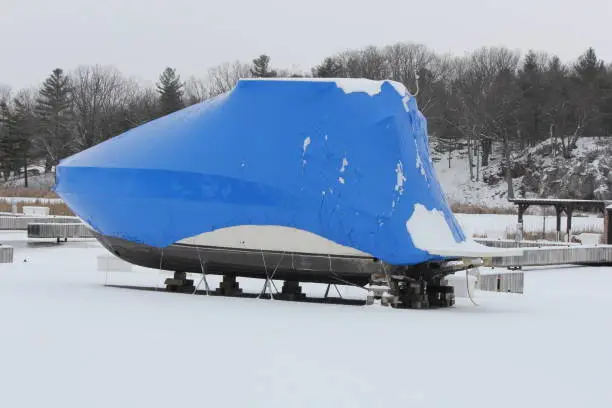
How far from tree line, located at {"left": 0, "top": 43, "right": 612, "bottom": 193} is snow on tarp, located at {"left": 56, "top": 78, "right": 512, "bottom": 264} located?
60849mm

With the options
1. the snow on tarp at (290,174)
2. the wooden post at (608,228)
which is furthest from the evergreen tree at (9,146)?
the snow on tarp at (290,174)

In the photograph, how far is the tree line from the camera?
268ft

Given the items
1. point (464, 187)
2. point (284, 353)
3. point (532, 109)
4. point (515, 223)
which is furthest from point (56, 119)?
point (284, 353)

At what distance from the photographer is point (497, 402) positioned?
8.95 metres

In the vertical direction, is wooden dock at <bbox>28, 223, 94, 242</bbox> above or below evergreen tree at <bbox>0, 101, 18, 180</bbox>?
below

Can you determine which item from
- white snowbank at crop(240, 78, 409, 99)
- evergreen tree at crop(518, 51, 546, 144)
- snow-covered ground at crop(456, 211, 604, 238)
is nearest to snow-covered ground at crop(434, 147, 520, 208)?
evergreen tree at crop(518, 51, 546, 144)

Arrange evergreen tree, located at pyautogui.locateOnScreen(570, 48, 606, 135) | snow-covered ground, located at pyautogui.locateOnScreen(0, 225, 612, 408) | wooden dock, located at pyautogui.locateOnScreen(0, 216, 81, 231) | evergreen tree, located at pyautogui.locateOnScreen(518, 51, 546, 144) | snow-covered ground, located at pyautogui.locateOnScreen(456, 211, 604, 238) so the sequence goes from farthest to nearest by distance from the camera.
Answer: evergreen tree, located at pyautogui.locateOnScreen(518, 51, 546, 144) → evergreen tree, located at pyautogui.locateOnScreen(570, 48, 606, 135) → snow-covered ground, located at pyautogui.locateOnScreen(456, 211, 604, 238) → wooden dock, located at pyautogui.locateOnScreen(0, 216, 81, 231) → snow-covered ground, located at pyautogui.locateOnScreen(0, 225, 612, 408)

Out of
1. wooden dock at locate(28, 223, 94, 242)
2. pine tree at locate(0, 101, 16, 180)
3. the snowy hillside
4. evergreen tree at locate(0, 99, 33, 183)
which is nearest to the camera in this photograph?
wooden dock at locate(28, 223, 94, 242)

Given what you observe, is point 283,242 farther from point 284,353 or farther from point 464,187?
point 464,187

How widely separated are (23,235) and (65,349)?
108ft

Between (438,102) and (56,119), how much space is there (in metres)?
36.8

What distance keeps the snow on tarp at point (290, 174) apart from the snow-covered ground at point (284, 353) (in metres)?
1.37

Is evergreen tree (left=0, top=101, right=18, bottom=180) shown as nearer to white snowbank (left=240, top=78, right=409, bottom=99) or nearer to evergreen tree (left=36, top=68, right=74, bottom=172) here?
evergreen tree (left=36, top=68, right=74, bottom=172)

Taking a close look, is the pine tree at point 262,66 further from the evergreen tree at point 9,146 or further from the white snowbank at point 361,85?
the white snowbank at point 361,85
